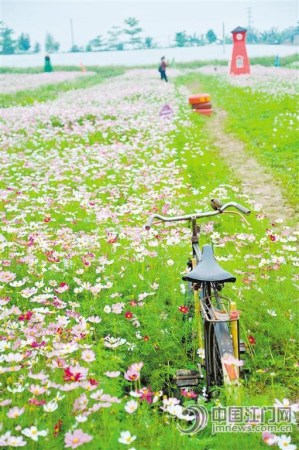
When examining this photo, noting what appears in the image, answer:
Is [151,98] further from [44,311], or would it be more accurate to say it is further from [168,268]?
[44,311]

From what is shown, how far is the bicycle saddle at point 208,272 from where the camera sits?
3.18 metres

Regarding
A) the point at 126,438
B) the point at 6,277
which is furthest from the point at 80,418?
the point at 6,277

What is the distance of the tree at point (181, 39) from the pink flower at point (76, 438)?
101049 millimetres

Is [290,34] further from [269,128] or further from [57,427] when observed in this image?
[57,427]

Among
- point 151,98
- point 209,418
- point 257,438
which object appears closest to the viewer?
point 257,438

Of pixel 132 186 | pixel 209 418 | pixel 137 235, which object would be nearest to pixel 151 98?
pixel 132 186

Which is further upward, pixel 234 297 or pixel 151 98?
pixel 151 98

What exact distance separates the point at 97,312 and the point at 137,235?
161 centimetres

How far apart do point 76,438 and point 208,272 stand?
1.25 metres

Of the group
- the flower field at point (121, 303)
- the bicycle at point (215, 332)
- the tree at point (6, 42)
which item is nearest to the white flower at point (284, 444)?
the flower field at point (121, 303)

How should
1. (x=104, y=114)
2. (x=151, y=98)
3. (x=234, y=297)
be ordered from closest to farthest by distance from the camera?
1. (x=234, y=297)
2. (x=104, y=114)
3. (x=151, y=98)

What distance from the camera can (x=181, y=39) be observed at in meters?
97.4

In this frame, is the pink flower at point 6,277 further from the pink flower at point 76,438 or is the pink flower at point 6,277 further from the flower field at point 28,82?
the flower field at point 28,82

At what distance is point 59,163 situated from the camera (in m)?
10.4
